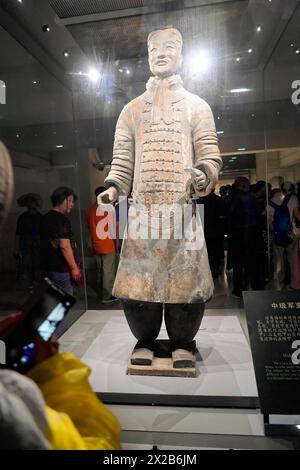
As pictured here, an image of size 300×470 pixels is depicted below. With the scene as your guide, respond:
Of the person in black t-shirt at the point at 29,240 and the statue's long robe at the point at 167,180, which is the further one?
the statue's long robe at the point at 167,180

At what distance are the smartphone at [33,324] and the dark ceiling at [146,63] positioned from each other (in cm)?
133

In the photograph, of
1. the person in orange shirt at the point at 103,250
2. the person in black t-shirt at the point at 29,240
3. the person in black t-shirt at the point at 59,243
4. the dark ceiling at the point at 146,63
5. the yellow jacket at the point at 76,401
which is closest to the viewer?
the yellow jacket at the point at 76,401

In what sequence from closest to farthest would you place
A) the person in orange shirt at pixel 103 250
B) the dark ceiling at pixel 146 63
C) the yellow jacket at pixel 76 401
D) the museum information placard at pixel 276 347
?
the yellow jacket at pixel 76 401 < the museum information placard at pixel 276 347 < the dark ceiling at pixel 146 63 < the person in orange shirt at pixel 103 250

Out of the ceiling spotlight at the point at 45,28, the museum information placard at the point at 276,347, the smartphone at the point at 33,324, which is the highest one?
the ceiling spotlight at the point at 45,28

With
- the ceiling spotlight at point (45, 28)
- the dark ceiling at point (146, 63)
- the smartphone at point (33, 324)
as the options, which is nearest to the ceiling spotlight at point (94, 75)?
the dark ceiling at point (146, 63)

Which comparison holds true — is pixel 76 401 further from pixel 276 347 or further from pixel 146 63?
pixel 146 63

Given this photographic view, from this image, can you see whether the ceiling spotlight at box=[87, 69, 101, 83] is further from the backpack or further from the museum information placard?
the museum information placard

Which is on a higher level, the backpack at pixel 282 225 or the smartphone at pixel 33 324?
the backpack at pixel 282 225

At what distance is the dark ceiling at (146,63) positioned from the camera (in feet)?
7.52

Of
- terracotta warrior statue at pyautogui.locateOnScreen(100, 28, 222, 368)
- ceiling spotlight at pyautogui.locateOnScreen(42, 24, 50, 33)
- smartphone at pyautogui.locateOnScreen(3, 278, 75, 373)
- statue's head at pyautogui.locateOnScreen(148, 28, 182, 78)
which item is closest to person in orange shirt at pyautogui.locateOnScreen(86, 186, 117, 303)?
terracotta warrior statue at pyautogui.locateOnScreen(100, 28, 222, 368)

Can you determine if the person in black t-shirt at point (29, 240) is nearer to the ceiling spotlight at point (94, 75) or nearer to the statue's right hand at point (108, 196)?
the statue's right hand at point (108, 196)

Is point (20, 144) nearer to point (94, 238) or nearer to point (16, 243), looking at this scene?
point (16, 243)
